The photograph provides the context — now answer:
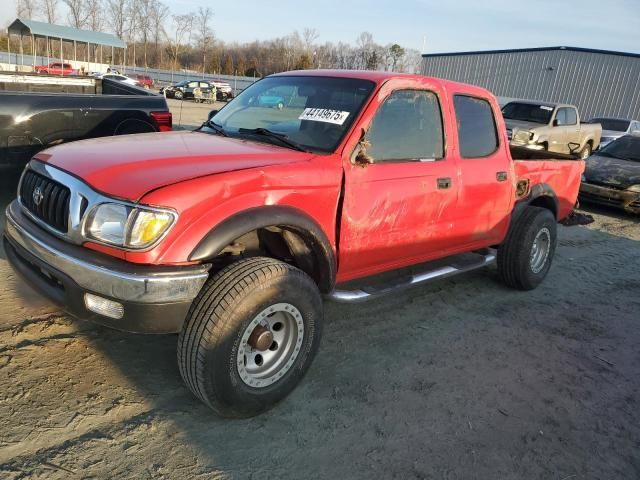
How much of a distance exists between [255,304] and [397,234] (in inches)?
53.3

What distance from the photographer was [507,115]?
15.0m

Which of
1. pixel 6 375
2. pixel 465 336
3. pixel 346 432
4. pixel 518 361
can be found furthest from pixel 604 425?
pixel 6 375

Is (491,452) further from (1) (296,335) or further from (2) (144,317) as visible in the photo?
(2) (144,317)

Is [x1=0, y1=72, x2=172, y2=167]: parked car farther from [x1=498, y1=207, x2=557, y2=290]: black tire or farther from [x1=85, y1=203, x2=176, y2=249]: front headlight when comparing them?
[x1=498, y1=207, x2=557, y2=290]: black tire

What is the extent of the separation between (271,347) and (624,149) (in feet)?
34.1

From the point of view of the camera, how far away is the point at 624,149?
35.1 feet

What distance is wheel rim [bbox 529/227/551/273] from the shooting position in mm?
5298

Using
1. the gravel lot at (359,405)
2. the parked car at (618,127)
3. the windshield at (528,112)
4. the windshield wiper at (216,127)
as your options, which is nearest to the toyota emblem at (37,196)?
the gravel lot at (359,405)

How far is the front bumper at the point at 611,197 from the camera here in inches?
367

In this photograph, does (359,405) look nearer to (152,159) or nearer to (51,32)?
(152,159)

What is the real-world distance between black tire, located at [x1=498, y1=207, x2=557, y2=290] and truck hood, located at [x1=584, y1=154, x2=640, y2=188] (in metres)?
5.26

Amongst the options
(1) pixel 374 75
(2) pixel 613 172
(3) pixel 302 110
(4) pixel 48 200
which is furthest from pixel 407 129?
(2) pixel 613 172

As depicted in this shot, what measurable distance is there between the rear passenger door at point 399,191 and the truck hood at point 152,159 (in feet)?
1.60

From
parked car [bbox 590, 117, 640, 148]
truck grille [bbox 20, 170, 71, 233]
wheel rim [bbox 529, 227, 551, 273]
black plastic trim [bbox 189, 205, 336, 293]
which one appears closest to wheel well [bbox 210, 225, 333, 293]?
black plastic trim [bbox 189, 205, 336, 293]
